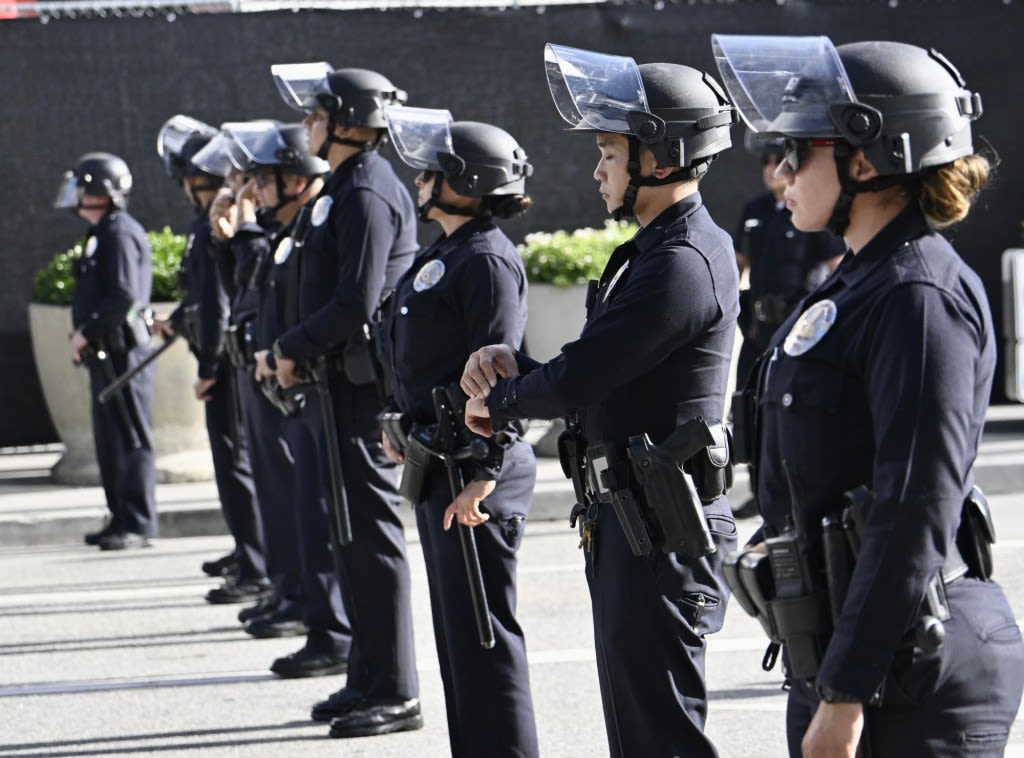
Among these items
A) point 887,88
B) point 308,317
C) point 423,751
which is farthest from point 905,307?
point 308,317

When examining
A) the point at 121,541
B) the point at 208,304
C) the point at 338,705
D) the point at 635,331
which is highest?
the point at 635,331

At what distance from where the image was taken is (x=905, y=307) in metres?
2.72

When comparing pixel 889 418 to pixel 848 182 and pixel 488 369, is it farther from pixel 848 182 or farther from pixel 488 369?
pixel 488 369

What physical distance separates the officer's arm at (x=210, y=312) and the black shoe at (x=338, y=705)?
2.99 meters

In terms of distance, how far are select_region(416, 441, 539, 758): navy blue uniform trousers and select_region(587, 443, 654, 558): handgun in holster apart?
104 centimetres

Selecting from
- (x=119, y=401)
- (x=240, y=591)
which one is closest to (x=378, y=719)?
(x=240, y=591)

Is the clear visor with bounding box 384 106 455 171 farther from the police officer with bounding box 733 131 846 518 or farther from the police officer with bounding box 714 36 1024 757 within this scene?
the police officer with bounding box 733 131 846 518

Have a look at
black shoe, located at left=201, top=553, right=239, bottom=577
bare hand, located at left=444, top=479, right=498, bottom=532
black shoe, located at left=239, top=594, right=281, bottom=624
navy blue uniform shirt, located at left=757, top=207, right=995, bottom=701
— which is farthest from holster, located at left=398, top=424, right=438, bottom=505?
black shoe, located at left=201, top=553, right=239, bottom=577

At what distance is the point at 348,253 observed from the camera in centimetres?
611

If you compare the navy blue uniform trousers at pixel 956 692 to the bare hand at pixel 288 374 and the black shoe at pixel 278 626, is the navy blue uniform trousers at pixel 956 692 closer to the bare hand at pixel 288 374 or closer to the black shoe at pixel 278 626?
the bare hand at pixel 288 374

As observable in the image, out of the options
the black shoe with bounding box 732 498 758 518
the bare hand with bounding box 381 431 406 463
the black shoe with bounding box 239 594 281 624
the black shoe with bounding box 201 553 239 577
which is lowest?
the black shoe with bounding box 732 498 758 518

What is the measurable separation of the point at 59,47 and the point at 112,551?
4503 millimetres

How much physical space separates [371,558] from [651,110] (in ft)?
8.29

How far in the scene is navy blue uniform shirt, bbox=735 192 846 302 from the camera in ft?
30.2
